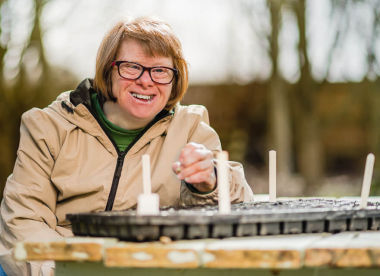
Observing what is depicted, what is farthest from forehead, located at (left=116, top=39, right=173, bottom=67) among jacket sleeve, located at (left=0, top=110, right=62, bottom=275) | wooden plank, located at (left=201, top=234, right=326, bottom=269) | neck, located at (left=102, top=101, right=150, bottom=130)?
wooden plank, located at (left=201, top=234, right=326, bottom=269)

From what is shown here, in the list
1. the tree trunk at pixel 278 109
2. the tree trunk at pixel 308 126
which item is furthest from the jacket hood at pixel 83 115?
the tree trunk at pixel 308 126

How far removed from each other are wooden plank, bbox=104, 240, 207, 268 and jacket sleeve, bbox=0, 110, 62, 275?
0.77m

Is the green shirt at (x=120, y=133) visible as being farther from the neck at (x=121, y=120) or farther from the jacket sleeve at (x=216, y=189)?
the jacket sleeve at (x=216, y=189)

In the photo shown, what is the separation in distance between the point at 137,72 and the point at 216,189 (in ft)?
2.39

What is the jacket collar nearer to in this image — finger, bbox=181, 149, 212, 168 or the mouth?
the mouth

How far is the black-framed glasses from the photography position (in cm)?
230

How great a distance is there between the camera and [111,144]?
2.24m

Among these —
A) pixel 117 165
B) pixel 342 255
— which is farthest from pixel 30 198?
pixel 342 255

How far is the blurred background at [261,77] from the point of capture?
743 cm

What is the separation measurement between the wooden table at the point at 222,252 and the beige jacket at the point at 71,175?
720 millimetres

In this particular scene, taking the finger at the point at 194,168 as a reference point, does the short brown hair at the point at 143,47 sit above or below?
above

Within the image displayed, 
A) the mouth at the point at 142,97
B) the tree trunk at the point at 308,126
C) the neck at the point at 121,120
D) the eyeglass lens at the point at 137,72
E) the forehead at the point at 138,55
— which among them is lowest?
the tree trunk at the point at 308,126

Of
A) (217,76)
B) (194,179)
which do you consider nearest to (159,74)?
(194,179)

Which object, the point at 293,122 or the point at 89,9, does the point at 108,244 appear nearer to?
the point at 89,9
